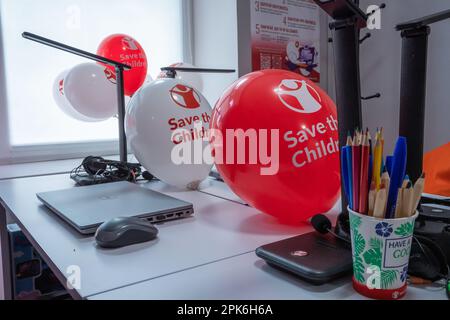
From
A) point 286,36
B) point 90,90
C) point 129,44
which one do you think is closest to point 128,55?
point 129,44

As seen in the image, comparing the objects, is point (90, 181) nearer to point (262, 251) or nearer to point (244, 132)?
point (244, 132)

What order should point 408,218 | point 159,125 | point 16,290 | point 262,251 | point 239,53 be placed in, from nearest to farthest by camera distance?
point 408,218
point 262,251
point 159,125
point 16,290
point 239,53

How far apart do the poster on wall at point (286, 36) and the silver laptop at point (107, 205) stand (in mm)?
1412

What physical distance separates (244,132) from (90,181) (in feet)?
1.83

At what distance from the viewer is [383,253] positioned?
1.33 feet

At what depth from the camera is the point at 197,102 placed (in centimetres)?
104

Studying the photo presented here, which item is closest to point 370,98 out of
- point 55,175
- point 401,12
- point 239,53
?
point 401,12

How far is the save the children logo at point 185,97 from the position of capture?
3.29 feet

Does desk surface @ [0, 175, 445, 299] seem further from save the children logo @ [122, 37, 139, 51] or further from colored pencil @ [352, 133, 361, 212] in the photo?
save the children logo @ [122, 37, 139, 51]

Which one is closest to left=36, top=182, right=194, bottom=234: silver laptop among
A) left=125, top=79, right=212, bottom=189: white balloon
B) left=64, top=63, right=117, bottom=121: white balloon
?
left=125, top=79, right=212, bottom=189: white balloon

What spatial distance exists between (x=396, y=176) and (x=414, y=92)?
238mm

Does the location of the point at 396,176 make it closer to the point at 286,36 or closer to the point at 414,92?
the point at 414,92

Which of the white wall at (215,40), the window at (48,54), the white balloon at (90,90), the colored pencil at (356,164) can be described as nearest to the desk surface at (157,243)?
the colored pencil at (356,164)

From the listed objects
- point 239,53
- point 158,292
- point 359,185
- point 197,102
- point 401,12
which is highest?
point 401,12
